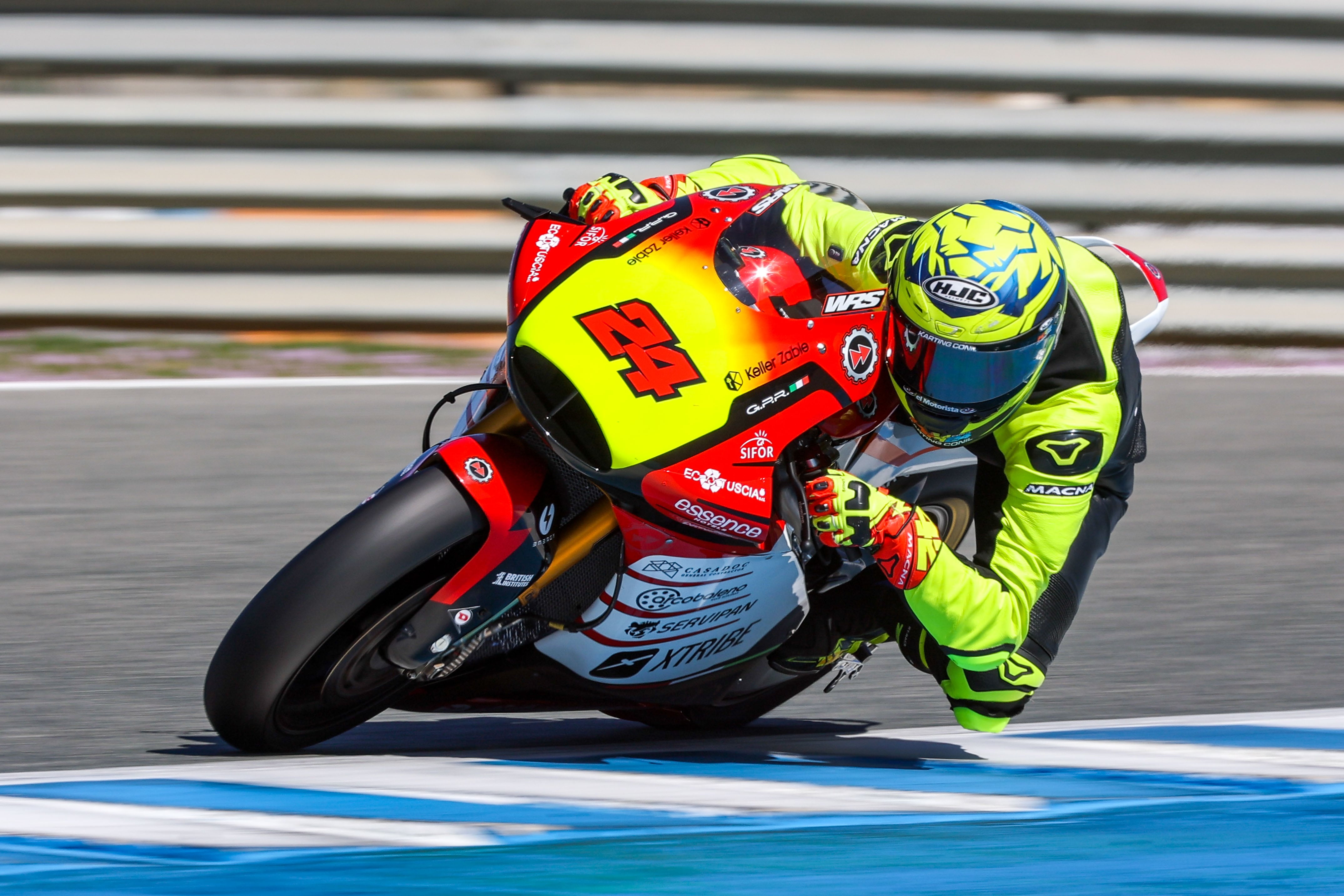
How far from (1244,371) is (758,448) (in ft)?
14.3

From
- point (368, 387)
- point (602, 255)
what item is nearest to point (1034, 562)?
point (602, 255)

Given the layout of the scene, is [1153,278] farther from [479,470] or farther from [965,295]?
[479,470]

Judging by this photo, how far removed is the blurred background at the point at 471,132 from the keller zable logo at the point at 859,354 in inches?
138

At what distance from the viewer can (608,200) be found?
3.01m

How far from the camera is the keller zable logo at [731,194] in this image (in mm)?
2924

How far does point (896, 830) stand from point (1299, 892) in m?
0.62

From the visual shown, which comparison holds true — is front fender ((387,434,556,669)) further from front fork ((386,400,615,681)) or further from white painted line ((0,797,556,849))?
white painted line ((0,797,556,849))

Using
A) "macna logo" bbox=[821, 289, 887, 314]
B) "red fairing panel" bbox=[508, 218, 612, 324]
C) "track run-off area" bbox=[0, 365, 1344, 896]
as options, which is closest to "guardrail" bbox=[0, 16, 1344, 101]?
"track run-off area" bbox=[0, 365, 1344, 896]

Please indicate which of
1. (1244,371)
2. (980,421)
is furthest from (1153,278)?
(1244,371)

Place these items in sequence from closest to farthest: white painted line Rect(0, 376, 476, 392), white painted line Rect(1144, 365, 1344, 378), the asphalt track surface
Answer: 1. the asphalt track surface
2. white painted line Rect(0, 376, 476, 392)
3. white painted line Rect(1144, 365, 1344, 378)

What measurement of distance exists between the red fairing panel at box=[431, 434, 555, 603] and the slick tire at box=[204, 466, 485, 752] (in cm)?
2

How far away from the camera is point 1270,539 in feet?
15.1

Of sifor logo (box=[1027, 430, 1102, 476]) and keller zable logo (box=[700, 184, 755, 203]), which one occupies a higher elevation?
keller zable logo (box=[700, 184, 755, 203])

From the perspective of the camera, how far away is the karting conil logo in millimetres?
2482
